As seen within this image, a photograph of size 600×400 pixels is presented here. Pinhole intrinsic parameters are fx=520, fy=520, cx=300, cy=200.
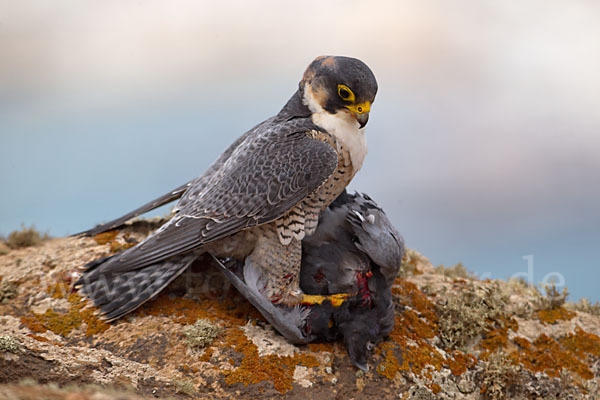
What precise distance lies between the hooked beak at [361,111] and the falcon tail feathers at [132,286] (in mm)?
1866

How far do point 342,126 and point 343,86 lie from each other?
15.1 inches

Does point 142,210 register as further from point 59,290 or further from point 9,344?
point 9,344

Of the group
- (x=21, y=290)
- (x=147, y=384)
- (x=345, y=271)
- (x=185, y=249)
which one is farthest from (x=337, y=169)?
(x=21, y=290)

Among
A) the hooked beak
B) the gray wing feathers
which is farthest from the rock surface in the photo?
the hooked beak

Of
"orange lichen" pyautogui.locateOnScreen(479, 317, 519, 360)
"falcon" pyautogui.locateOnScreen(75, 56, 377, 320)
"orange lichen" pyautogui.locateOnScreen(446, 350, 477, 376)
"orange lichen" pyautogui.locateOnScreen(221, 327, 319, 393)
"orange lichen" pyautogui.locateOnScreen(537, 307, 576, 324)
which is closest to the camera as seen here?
"orange lichen" pyautogui.locateOnScreen(221, 327, 319, 393)

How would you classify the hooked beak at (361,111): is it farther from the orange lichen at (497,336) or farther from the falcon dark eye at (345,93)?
the orange lichen at (497,336)

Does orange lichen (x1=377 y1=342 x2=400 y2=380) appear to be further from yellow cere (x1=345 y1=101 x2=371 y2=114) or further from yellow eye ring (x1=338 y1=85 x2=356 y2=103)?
yellow eye ring (x1=338 y1=85 x2=356 y2=103)

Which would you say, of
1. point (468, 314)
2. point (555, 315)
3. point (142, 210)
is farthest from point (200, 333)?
point (555, 315)

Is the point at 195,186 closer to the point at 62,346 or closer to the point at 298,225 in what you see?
the point at 298,225

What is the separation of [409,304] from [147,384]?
8.65 feet

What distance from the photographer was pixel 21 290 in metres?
5.10

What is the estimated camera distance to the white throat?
436 centimetres

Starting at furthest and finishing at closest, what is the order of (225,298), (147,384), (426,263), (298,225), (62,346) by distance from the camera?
(426,263) < (225,298) < (298,225) < (62,346) < (147,384)

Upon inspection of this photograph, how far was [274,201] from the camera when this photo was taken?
13.8 ft
